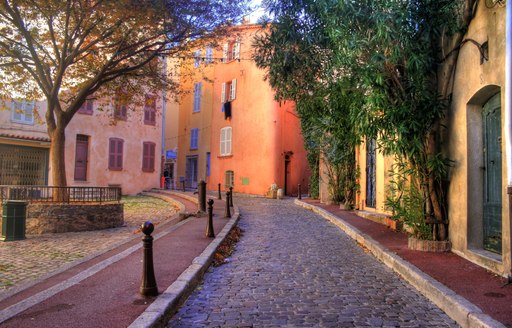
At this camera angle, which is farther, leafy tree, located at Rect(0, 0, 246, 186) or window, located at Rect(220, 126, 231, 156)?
window, located at Rect(220, 126, 231, 156)

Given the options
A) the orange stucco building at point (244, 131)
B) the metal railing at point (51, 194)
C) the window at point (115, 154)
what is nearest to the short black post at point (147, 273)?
the metal railing at point (51, 194)

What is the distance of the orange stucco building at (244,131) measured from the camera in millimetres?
23969

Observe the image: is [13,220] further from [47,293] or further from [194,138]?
[194,138]

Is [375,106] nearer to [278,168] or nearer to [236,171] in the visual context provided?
[278,168]

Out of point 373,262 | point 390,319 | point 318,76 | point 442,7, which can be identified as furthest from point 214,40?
point 390,319

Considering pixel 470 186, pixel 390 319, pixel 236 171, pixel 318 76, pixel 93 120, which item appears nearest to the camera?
pixel 390 319

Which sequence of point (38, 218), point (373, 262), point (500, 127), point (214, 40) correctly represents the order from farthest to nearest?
1. point (214, 40)
2. point (38, 218)
3. point (373, 262)
4. point (500, 127)

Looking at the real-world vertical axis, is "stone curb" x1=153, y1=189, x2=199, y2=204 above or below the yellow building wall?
below

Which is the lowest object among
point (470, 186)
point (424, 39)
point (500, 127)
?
point (470, 186)

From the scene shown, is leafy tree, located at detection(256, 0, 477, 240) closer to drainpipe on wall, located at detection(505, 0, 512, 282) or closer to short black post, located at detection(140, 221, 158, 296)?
drainpipe on wall, located at detection(505, 0, 512, 282)

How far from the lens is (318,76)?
10.5 meters

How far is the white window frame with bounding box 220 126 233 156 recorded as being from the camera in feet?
87.6

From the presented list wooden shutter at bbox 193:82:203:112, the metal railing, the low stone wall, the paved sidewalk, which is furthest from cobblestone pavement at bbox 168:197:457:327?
wooden shutter at bbox 193:82:203:112

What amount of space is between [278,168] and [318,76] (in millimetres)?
13516
